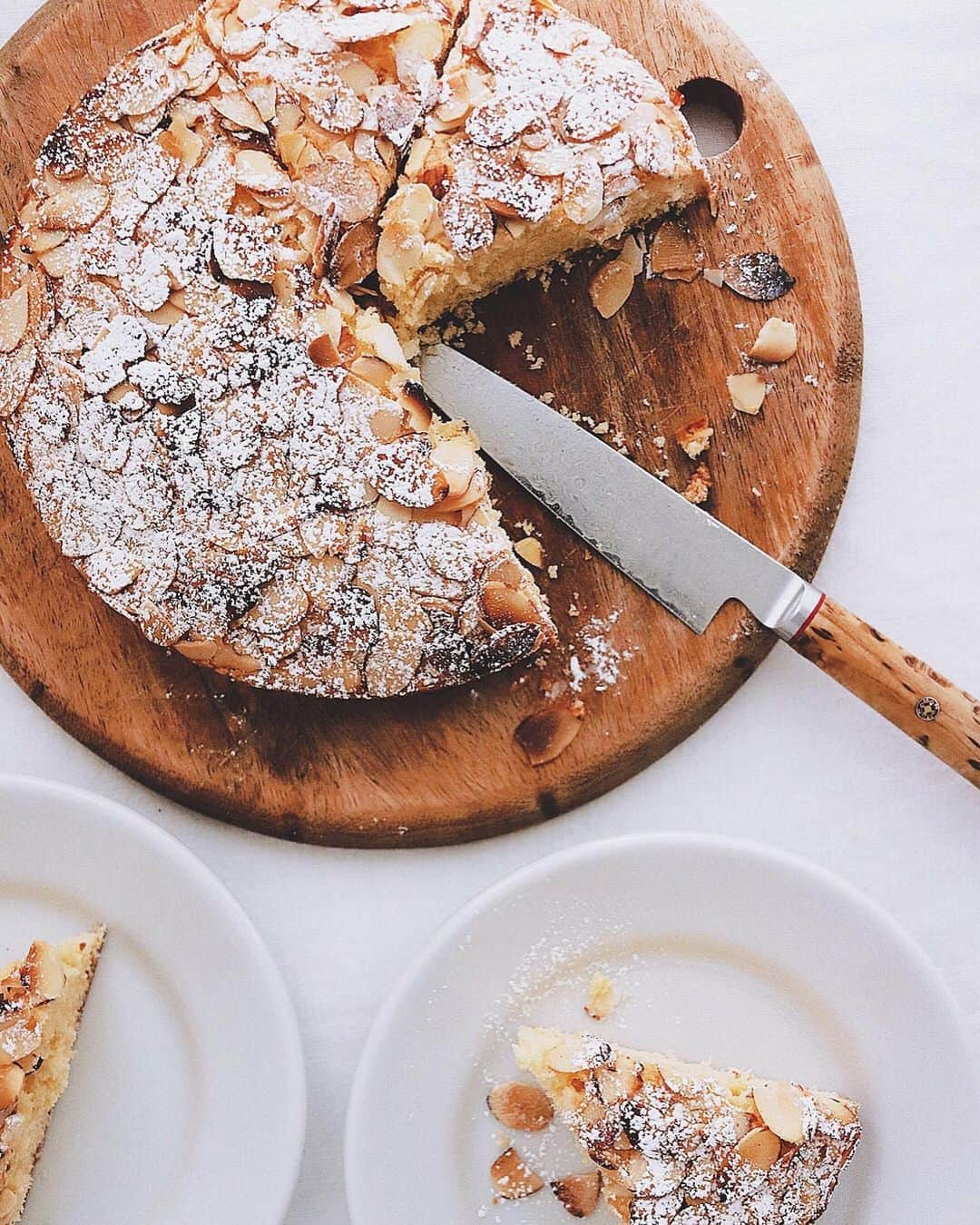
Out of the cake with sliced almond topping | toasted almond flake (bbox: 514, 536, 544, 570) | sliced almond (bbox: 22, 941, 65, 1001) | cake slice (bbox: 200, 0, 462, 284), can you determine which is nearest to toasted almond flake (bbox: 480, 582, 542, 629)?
the cake with sliced almond topping

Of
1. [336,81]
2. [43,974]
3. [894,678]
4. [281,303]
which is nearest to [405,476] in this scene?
[281,303]

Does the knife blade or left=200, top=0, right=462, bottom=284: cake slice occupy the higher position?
left=200, top=0, right=462, bottom=284: cake slice

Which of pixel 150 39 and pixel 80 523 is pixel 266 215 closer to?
pixel 150 39

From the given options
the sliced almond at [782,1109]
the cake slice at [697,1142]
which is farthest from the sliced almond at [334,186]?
the sliced almond at [782,1109]

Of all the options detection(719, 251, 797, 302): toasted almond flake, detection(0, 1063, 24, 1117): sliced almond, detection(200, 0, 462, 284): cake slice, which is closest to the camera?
detection(200, 0, 462, 284): cake slice

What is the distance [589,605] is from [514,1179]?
3.20ft

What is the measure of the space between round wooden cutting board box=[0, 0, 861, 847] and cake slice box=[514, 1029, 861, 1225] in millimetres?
447

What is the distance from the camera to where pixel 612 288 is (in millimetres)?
2004

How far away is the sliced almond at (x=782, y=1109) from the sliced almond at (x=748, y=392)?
1.11m

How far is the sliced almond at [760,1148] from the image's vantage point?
1.86m

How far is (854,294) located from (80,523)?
4.37ft

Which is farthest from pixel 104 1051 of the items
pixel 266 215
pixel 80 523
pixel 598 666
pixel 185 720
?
pixel 266 215

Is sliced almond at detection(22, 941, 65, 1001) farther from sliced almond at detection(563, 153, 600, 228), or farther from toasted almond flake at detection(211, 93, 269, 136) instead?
sliced almond at detection(563, 153, 600, 228)

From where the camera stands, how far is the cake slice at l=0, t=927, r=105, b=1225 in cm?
191
